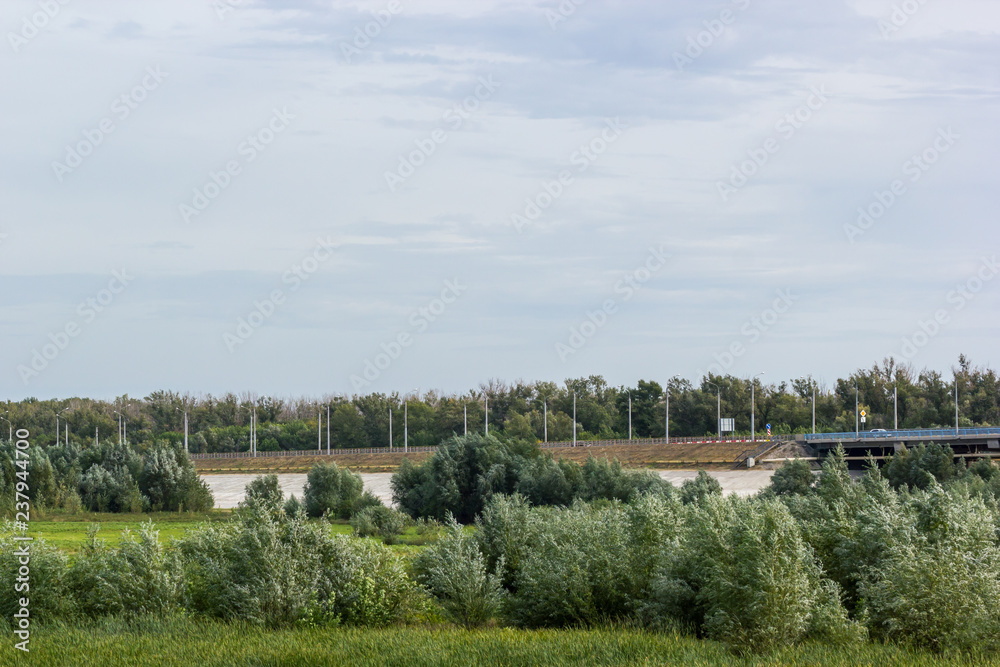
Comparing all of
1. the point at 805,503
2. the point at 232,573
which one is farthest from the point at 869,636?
the point at 232,573

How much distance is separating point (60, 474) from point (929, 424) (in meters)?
85.1

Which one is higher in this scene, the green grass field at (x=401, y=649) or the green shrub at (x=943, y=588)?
the green shrub at (x=943, y=588)

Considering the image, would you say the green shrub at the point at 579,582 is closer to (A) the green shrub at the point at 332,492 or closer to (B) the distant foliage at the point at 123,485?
(A) the green shrub at the point at 332,492

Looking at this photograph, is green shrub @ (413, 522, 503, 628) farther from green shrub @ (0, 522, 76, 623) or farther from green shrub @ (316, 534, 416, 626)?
green shrub @ (0, 522, 76, 623)

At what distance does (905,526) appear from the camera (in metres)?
21.3

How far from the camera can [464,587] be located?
23641 mm

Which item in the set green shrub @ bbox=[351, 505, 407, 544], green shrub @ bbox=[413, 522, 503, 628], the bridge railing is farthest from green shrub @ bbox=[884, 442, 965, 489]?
green shrub @ bbox=[413, 522, 503, 628]

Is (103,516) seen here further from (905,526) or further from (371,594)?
(905,526)

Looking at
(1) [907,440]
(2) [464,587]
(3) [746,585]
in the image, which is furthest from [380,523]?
(1) [907,440]

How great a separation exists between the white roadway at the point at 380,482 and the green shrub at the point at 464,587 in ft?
111

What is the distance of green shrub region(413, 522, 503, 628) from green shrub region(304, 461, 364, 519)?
30.4 m

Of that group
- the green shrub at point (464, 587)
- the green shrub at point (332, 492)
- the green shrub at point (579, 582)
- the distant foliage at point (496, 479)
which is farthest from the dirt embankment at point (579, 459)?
the green shrub at point (579, 582)

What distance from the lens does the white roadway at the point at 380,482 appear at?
208ft

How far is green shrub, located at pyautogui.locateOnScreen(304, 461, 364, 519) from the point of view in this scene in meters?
54.9
